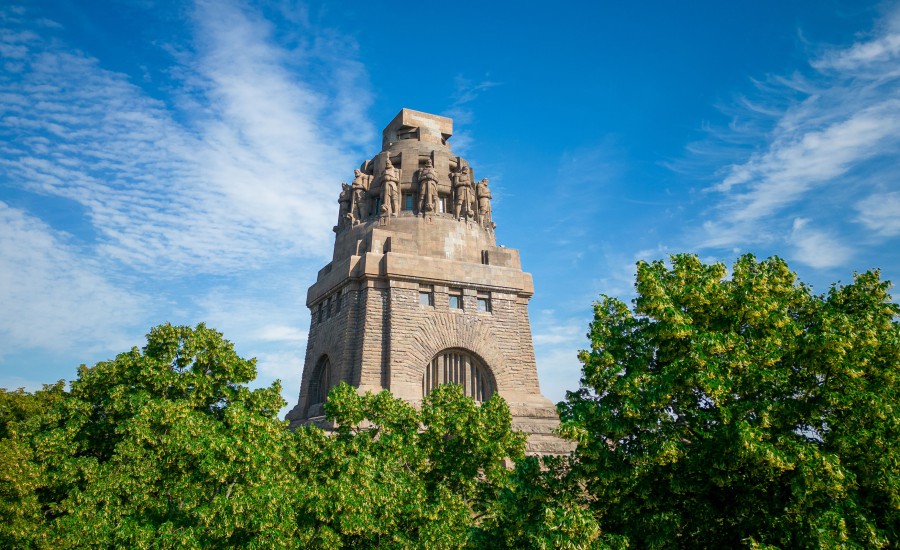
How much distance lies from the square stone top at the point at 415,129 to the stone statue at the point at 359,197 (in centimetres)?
338

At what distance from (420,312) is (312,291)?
7.91 m

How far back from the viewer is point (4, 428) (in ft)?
85.9

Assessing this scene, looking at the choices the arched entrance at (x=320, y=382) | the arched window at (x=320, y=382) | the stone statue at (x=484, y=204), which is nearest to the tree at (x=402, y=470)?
the arched entrance at (x=320, y=382)

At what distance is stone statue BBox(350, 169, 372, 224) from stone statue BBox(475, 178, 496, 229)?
20.9ft

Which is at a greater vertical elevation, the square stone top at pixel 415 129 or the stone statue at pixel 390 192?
the square stone top at pixel 415 129

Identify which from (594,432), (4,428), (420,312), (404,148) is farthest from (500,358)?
(4,428)

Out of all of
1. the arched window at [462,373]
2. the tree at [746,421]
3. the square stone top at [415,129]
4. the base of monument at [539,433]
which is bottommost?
the tree at [746,421]

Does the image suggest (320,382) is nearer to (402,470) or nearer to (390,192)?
(390,192)

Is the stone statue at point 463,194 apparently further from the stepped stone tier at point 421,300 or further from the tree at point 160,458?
the tree at point 160,458

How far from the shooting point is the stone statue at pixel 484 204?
119 feet

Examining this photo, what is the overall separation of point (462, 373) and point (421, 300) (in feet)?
13.4

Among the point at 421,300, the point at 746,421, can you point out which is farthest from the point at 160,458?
the point at 746,421

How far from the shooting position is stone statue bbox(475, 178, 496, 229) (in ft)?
119

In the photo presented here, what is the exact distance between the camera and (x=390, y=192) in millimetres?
34281
